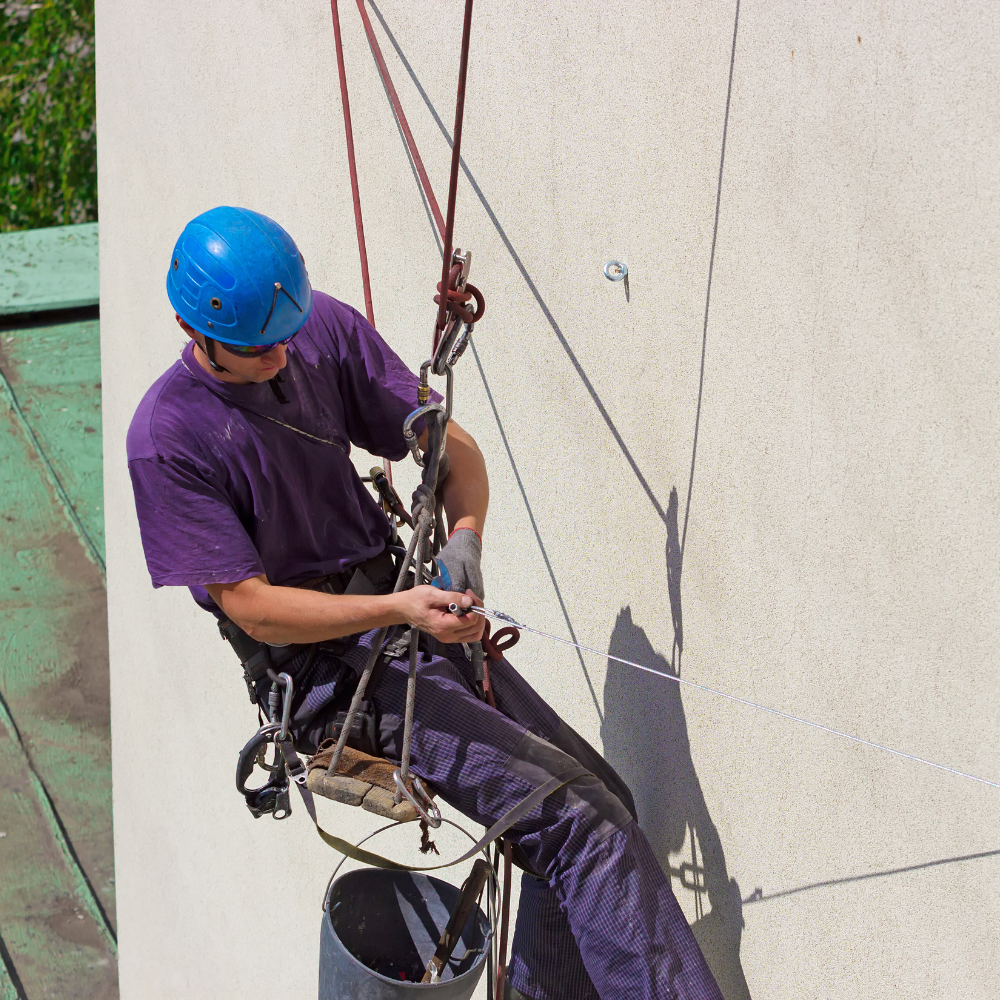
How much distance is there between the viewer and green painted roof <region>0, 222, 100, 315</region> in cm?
575

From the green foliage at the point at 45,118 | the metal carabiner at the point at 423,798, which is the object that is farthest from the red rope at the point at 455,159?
the green foliage at the point at 45,118

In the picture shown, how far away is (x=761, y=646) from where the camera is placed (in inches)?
81.6

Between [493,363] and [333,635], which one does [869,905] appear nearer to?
[333,635]

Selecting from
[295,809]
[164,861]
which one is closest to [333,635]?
[295,809]

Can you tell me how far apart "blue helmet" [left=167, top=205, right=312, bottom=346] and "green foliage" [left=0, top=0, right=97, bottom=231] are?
7208 mm

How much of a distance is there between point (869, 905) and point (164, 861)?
137 inches

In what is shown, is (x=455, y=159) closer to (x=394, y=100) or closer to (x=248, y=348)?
(x=248, y=348)

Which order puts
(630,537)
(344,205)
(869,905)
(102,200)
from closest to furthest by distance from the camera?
1. (869,905)
2. (630,537)
3. (344,205)
4. (102,200)

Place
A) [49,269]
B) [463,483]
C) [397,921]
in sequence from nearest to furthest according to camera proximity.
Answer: [463,483]
[397,921]
[49,269]

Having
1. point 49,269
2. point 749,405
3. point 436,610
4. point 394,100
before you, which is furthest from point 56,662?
point 749,405

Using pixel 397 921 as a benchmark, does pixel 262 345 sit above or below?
above

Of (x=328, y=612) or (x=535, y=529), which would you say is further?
(x=535, y=529)

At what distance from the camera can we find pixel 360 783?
2049 millimetres

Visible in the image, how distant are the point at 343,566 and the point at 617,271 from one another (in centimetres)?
73
